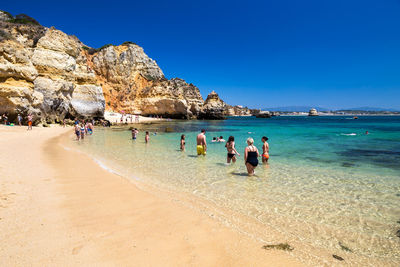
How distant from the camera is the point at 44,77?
2603cm

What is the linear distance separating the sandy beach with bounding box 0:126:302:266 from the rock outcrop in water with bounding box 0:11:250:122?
22909 millimetres

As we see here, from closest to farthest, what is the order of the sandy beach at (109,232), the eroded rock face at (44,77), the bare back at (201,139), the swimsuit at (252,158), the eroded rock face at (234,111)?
the sandy beach at (109,232) → the swimsuit at (252,158) → the bare back at (201,139) → the eroded rock face at (44,77) → the eroded rock face at (234,111)

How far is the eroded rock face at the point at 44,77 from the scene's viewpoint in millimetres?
21719

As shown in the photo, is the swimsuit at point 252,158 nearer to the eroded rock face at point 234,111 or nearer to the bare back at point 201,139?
the bare back at point 201,139

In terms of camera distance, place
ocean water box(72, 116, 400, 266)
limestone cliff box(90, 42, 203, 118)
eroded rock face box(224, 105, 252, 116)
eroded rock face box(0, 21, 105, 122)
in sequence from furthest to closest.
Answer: eroded rock face box(224, 105, 252, 116)
limestone cliff box(90, 42, 203, 118)
eroded rock face box(0, 21, 105, 122)
ocean water box(72, 116, 400, 266)

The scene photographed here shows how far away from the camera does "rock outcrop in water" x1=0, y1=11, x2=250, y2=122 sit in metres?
22.1

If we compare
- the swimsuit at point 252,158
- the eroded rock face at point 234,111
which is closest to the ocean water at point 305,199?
the swimsuit at point 252,158

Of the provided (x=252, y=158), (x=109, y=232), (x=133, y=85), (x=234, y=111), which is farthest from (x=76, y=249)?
(x=234, y=111)

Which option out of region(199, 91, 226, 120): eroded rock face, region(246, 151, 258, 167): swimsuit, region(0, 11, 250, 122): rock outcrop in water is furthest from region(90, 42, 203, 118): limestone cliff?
region(246, 151, 258, 167): swimsuit

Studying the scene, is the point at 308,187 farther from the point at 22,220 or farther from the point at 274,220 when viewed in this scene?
the point at 22,220

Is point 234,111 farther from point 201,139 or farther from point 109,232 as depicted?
point 109,232

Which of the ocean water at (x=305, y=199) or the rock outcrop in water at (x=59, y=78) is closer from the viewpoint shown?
the ocean water at (x=305, y=199)

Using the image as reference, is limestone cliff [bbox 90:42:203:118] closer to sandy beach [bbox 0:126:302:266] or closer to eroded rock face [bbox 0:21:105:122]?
eroded rock face [bbox 0:21:105:122]

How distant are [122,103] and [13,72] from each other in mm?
40728
